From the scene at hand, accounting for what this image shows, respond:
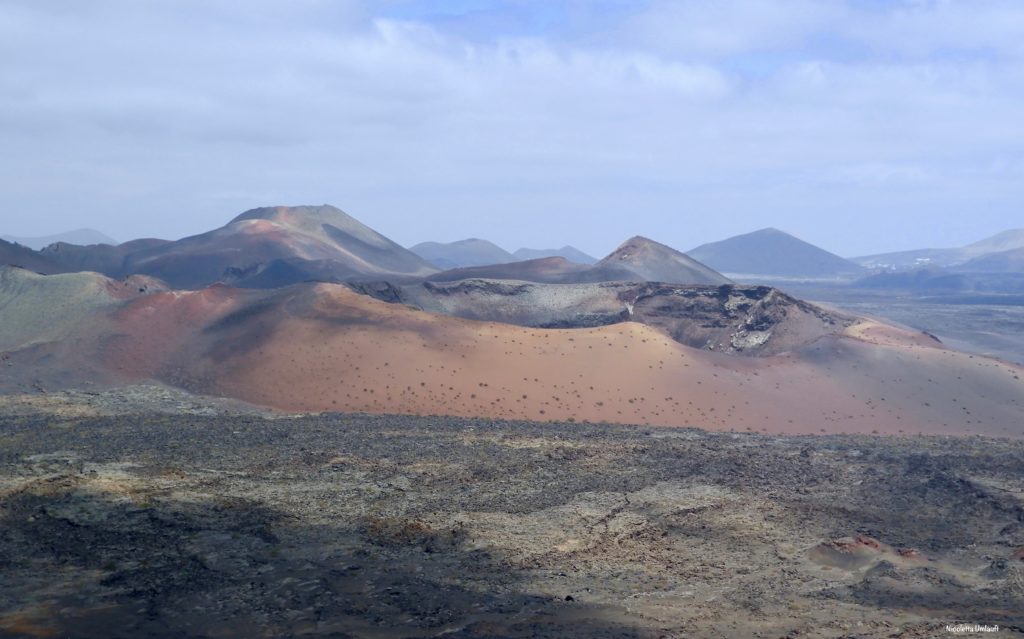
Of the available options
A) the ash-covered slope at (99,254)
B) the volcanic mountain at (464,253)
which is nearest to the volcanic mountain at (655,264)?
the ash-covered slope at (99,254)

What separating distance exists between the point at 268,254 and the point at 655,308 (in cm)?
4837

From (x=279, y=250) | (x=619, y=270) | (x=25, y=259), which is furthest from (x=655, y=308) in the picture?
(x=279, y=250)

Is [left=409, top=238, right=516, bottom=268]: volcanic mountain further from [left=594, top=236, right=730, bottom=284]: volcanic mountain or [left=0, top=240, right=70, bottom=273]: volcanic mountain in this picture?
[left=0, top=240, right=70, bottom=273]: volcanic mountain

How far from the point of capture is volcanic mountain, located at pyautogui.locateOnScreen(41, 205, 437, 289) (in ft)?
259

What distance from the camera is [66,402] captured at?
1053 inches

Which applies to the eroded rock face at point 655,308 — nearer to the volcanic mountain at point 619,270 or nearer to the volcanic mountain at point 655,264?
the volcanic mountain at point 619,270

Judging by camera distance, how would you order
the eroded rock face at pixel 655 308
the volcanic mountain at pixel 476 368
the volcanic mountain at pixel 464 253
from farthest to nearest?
the volcanic mountain at pixel 464 253, the eroded rock face at pixel 655 308, the volcanic mountain at pixel 476 368

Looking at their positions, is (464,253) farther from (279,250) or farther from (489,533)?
(489,533)

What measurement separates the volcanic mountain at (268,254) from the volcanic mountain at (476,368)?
120 ft

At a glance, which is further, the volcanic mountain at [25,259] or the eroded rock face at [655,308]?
the volcanic mountain at [25,259]

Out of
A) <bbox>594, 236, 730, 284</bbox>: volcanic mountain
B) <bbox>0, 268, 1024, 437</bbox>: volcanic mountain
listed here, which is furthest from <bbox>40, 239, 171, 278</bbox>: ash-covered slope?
<bbox>0, 268, 1024, 437</bbox>: volcanic mountain

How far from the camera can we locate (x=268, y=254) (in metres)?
85.9

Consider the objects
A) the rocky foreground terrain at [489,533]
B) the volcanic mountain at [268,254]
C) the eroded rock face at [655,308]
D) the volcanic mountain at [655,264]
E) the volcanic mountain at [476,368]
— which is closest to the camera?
the rocky foreground terrain at [489,533]

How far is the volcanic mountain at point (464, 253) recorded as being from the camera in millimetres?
163875
